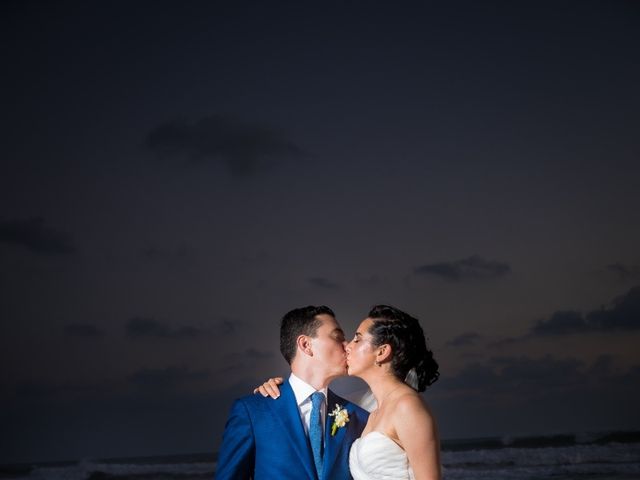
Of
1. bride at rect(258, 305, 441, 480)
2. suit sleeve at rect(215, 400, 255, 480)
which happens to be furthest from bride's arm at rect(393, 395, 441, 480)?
suit sleeve at rect(215, 400, 255, 480)

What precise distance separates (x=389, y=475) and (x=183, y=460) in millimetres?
19659

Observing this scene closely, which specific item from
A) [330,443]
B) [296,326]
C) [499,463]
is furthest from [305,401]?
[499,463]

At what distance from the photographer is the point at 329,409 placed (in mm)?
4199

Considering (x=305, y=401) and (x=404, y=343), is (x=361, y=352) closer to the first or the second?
(x=404, y=343)

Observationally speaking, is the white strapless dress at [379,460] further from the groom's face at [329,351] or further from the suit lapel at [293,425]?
the groom's face at [329,351]

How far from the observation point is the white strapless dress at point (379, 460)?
3.64 m

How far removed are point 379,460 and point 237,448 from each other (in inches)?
30.6

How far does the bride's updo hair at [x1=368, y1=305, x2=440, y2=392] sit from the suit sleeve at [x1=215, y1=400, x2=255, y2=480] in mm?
803

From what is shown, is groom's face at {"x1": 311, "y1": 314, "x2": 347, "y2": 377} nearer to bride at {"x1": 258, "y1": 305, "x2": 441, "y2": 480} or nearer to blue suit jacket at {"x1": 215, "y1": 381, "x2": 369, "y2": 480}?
bride at {"x1": 258, "y1": 305, "x2": 441, "y2": 480}

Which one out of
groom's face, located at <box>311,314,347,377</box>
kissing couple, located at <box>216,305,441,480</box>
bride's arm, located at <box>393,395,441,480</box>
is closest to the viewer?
bride's arm, located at <box>393,395,441,480</box>

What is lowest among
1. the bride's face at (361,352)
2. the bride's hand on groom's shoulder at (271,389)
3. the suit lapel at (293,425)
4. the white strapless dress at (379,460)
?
the white strapless dress at (379,460)

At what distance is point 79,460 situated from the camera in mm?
20859

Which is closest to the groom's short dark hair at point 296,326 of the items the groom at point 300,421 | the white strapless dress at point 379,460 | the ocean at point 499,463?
the groom at point 300,421

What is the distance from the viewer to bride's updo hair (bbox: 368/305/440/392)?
398 centimetres
